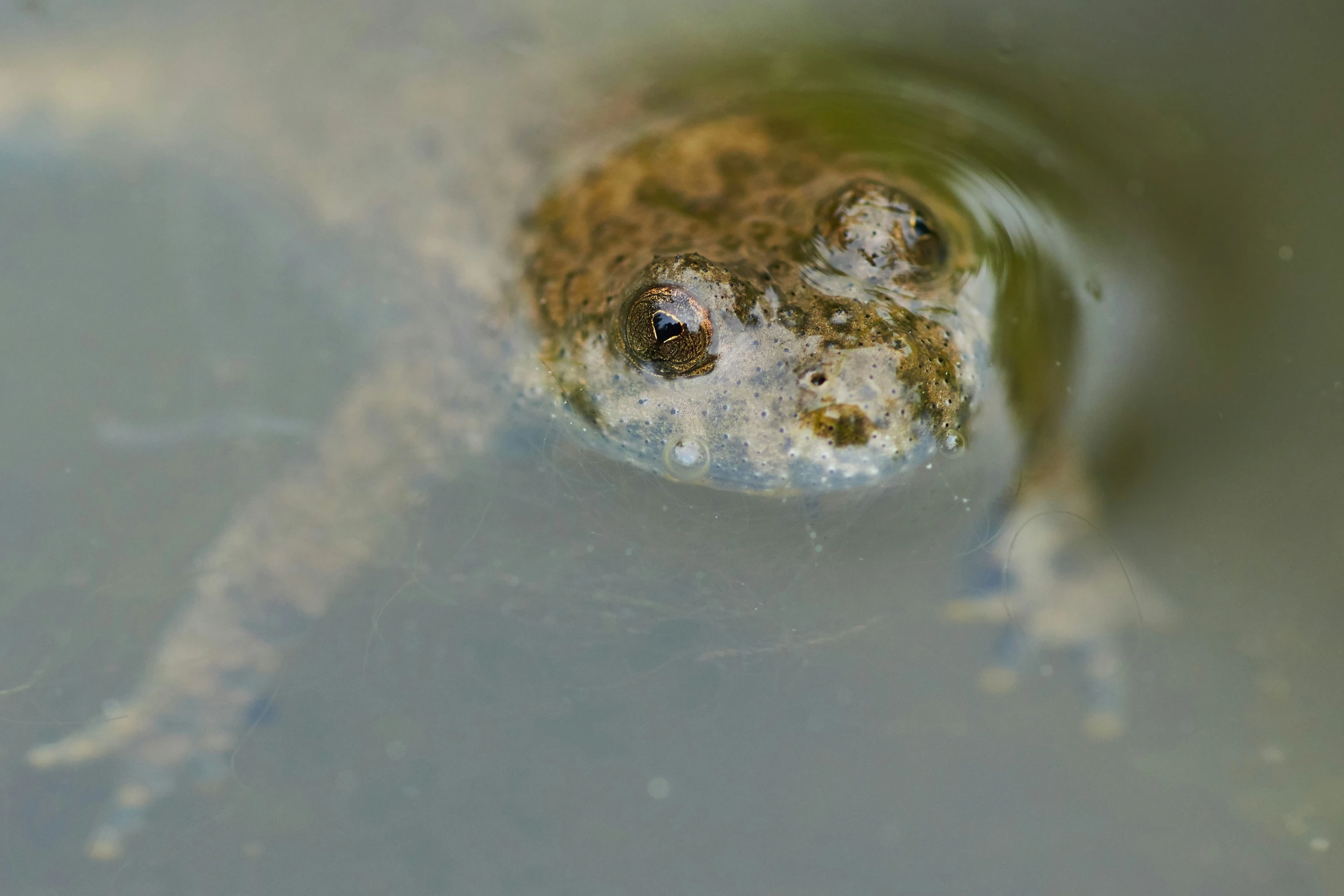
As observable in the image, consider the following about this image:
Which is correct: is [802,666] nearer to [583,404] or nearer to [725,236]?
[583,404]

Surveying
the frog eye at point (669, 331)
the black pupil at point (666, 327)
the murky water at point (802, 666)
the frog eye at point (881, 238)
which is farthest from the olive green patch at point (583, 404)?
the frog eye at point (881, 238)

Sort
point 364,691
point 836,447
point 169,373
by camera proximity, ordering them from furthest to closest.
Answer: point 169,373, point 364,691, point 836,447

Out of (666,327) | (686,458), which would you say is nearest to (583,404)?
(686,458)

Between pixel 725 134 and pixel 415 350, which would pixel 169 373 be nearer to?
pixel 415 350

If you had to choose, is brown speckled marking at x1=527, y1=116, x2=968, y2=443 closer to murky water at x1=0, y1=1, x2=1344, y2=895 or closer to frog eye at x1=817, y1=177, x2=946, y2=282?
frog eye at x1=817, y1=177, x2=946, y2=282

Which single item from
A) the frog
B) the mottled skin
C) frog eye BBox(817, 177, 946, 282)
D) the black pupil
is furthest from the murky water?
frog eye BBox(817, 177, 946, 282)

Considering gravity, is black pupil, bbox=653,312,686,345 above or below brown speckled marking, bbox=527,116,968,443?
below

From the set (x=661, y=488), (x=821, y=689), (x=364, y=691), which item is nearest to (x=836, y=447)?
(x=661, y=488)
